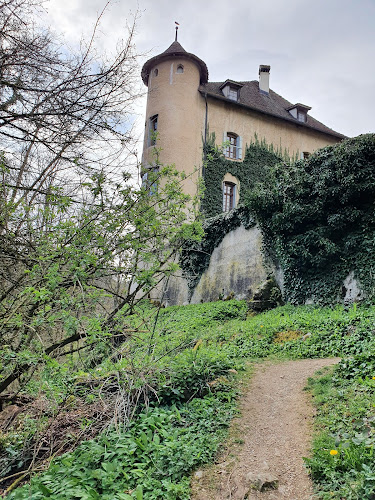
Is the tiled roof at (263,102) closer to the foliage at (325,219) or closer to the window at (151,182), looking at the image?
the foliage at (325,219)

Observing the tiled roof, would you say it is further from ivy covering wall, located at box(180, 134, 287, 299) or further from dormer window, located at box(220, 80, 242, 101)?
ivy covering wall, located at box(180, 134, 287, 299)

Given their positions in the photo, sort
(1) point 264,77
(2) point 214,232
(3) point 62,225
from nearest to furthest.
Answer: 1. (3) point 62,225
2. (2) point 214,232
3. (1) point 264,77

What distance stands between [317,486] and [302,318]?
661 centimetres

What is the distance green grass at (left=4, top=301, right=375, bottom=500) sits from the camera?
12.3ft

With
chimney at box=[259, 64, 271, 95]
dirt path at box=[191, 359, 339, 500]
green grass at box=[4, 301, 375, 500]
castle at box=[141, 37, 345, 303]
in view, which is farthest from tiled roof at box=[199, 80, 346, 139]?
dirt path at box=[191, 359, 339, 500]

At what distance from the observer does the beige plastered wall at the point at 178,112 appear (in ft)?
70.7

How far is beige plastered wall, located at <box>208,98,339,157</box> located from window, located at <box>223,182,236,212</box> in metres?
2.46

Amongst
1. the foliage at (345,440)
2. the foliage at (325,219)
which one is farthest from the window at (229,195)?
the foliage at (345,440)

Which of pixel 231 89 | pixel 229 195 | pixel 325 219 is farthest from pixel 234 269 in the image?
pixel 231 89

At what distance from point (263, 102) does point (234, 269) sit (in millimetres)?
15305

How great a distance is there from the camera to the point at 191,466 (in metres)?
4.30

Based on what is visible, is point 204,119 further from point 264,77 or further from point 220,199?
point 264,77

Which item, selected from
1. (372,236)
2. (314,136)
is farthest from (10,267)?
(314,136)

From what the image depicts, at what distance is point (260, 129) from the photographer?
2500 centimetres
